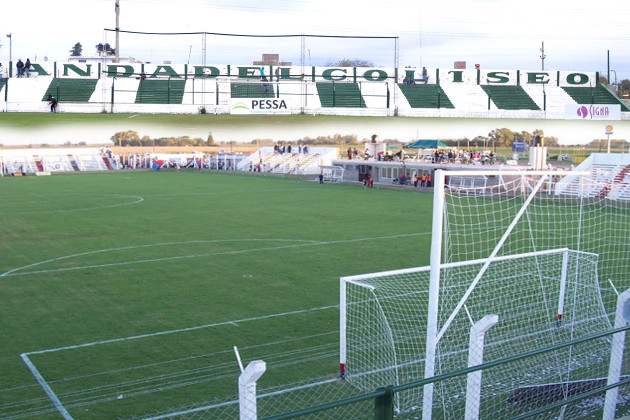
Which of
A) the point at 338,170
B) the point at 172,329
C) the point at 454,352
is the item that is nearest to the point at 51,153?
the point at 338,170

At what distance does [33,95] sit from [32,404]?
51.7m

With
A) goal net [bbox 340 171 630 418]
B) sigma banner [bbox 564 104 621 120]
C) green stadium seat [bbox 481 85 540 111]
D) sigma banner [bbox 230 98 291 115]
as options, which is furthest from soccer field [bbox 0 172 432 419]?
green stadium seat [bbox 481 85 540 111]

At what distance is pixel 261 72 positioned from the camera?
57.9 metres

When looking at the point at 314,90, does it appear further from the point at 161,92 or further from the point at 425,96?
the point at 161,92

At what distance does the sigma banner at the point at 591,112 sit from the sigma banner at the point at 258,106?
18.8 m

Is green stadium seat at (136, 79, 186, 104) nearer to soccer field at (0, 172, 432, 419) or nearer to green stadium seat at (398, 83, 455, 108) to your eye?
green stadium seat at (398, 83, 455, 108)

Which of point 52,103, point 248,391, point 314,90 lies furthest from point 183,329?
point 314,90

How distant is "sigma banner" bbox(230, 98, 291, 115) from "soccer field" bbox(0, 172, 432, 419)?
2345 centimetres

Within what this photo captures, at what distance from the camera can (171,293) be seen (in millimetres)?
Answer: 12922

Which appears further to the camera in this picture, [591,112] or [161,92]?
[161,92]

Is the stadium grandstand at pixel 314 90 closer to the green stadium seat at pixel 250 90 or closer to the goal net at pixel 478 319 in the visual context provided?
the green stadium seat at pixel 250 90

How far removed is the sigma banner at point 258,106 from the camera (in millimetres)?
50781

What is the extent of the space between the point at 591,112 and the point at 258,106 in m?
22.0

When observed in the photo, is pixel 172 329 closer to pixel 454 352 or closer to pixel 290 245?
pixel 454 352
